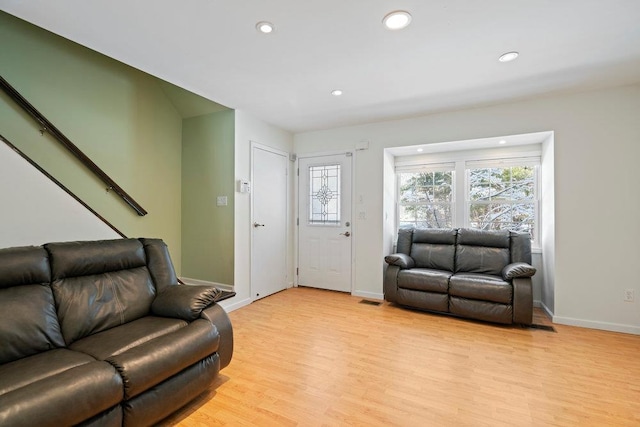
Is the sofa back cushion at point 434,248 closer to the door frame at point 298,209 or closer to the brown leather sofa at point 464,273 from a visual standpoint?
the brown leather sofa at point 464,273

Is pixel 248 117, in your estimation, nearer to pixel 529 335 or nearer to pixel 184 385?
pixel 184 385

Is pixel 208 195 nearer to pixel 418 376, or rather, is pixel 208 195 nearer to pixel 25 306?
pixel 25 306

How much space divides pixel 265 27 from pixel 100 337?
2240 mm

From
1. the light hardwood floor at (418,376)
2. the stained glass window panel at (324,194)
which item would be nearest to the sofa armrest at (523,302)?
the light hardwood floor at (418,376)

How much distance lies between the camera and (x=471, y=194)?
13.8ft

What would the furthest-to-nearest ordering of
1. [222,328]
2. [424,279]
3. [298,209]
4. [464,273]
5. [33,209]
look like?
[298,209] < [464,273] < [424,279] < [222,328] < [33,209]

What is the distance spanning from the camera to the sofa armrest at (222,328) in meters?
2.05

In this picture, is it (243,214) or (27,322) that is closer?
(27,322)

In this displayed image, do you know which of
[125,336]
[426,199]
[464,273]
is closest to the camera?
[125,336]

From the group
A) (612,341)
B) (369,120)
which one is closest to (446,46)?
(369,120)

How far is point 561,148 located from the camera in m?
3.23

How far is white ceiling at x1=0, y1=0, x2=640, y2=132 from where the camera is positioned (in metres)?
1.89

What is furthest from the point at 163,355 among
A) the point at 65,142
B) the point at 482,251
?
the point at 482,251

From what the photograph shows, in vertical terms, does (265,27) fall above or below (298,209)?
above
